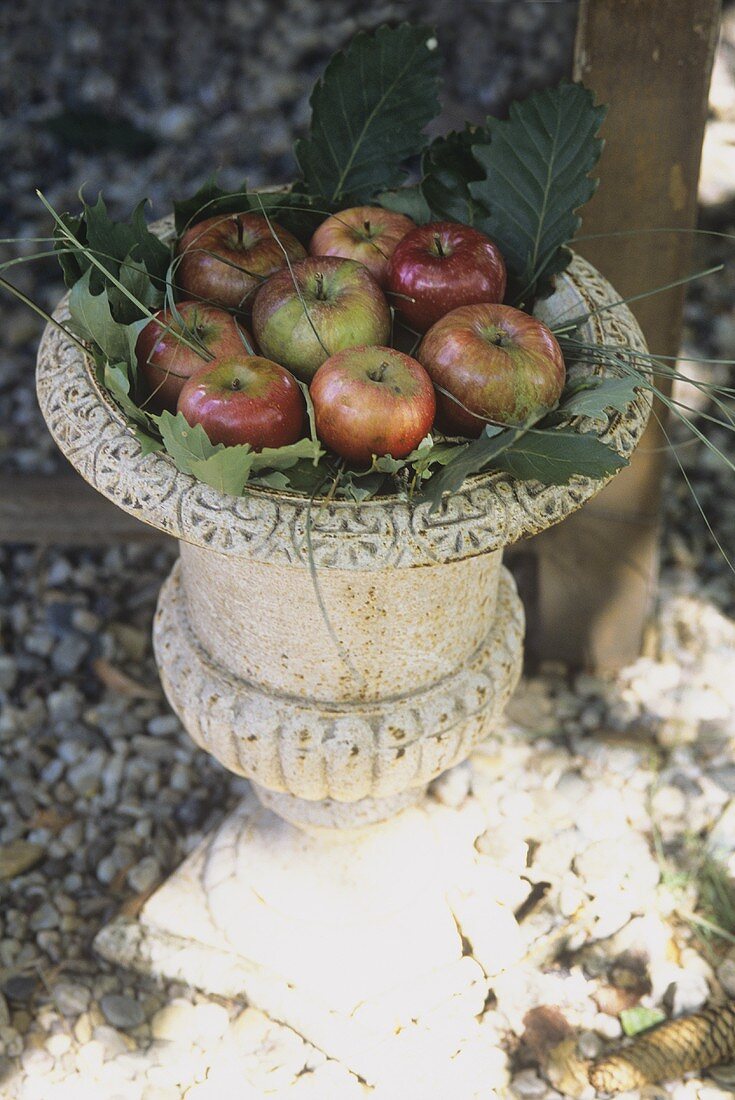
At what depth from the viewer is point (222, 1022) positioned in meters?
1.93

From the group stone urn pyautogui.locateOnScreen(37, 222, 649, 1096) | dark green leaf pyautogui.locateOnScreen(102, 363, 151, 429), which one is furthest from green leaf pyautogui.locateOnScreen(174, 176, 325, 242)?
dark green leaf pyautogui.locateOnScreen(102, 363, 151, 429)

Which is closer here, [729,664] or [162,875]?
[162,875]

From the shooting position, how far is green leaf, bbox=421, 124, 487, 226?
169 centimetres

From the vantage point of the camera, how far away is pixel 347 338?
143 cm

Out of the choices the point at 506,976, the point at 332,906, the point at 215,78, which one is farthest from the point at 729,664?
the point at 215,78

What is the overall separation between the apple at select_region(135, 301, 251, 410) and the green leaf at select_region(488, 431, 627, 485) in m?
0.41

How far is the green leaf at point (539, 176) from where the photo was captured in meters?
1.60

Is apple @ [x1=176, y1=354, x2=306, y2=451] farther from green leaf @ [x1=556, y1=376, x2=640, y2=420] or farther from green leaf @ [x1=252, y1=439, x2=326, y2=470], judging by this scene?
green leaf @ [x1=556, y1=376, x2=640, y2=420]

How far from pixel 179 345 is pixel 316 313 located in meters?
0.18

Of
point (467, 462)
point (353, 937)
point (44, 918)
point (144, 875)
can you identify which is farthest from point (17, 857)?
point (467, 462)

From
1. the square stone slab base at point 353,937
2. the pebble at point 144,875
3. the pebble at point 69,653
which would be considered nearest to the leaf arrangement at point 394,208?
the square stone slab base at point 353,937

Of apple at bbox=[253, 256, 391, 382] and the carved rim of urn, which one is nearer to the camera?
the carved rim of urn

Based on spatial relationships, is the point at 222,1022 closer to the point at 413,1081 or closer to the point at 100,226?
the point at 413,1081

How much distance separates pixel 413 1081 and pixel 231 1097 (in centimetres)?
30
